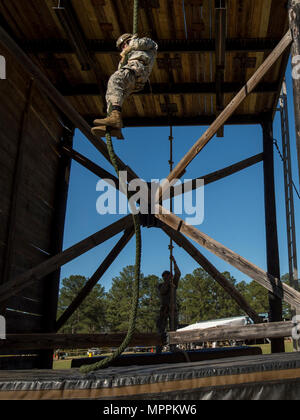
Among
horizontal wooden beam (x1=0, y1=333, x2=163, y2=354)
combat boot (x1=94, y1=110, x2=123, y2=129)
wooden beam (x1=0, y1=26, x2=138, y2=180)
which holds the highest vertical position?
wooden beam (x1=0, y1=26, x2=138, y2=180)

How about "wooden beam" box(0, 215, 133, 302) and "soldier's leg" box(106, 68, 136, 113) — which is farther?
"wooden beam" box(0, 215, 133, 302)

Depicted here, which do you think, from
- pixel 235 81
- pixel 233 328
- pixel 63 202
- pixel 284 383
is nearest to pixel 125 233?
pixel 63 202

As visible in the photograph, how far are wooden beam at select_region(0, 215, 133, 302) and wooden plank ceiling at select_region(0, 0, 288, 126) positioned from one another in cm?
273

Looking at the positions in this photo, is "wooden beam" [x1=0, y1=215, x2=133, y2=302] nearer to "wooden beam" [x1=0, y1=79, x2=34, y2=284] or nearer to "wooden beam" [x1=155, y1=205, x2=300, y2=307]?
"wooden beam" [x1=0, y1=79, x2=34, y2=284]

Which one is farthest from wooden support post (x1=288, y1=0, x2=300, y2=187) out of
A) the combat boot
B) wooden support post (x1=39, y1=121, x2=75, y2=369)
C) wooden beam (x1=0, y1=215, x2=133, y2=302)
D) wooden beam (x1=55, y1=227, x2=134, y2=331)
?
wooden support post (x1=39, y1=121, x2=75, y2=369)

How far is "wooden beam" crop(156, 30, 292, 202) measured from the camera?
5.03 metres

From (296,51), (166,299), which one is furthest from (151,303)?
(296,51)

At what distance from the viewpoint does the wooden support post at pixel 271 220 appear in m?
7.30

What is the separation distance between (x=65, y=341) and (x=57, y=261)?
1519 mm

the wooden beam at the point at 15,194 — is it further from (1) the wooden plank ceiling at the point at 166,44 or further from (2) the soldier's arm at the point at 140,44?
(2) the soldier's arm at the point at 140,44

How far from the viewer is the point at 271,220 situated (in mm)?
7910

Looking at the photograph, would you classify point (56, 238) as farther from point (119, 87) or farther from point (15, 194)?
point (119, 87)
